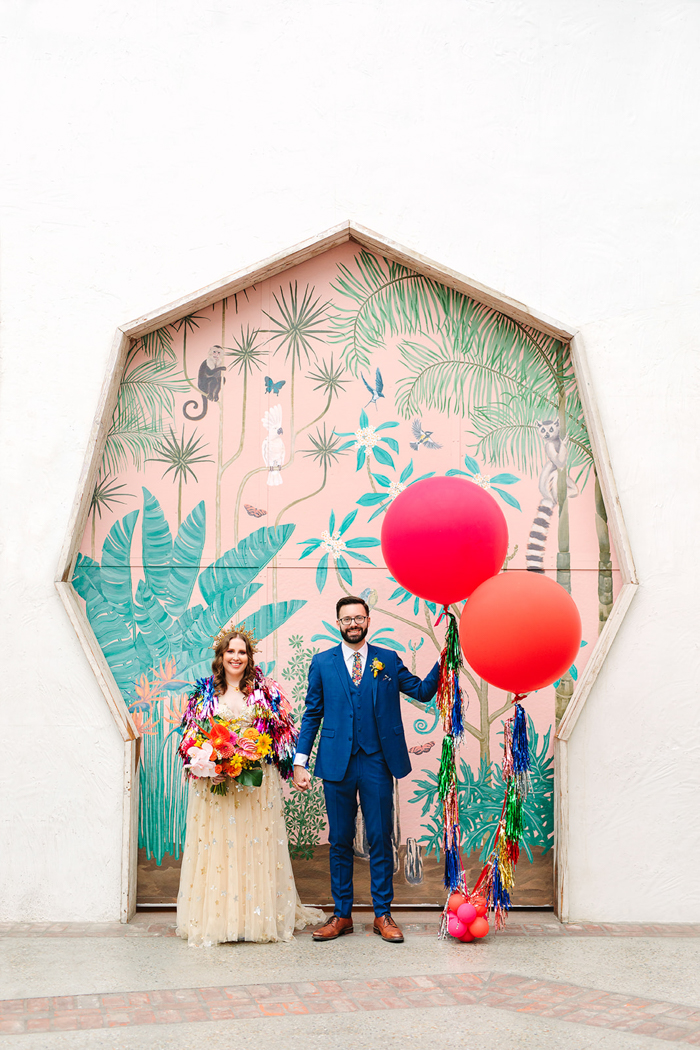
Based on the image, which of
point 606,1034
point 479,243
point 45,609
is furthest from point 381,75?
point 606,1034

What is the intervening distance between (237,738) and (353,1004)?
1.32 metres

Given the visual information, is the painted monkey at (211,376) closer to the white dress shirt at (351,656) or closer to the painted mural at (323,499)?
the painted mural at (323,499)

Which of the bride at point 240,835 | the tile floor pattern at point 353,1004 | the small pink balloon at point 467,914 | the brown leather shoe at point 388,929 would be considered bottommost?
the tile floor pattern at point 353,1004

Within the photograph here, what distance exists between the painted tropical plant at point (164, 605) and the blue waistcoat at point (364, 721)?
73 cm

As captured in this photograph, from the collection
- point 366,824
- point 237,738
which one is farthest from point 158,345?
point 366,824

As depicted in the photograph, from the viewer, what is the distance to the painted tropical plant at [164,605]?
16.7 feet

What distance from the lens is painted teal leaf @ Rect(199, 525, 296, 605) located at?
5.15 m

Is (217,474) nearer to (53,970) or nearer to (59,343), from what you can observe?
(59,343)

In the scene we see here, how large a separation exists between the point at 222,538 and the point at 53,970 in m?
2.30

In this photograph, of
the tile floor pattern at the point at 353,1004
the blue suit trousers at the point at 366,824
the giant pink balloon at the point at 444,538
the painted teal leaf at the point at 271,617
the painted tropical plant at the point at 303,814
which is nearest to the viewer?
the tile floor pattern at the point at 353,1004

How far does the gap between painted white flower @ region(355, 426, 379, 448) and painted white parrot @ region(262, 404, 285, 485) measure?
442 millimetres

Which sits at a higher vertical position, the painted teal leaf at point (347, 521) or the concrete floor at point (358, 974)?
the painted teal leaf at point (347, 521)

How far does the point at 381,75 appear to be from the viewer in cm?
525

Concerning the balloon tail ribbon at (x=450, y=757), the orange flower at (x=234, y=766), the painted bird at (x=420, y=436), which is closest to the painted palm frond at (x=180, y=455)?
the painted bird at (x=420, y=436)
